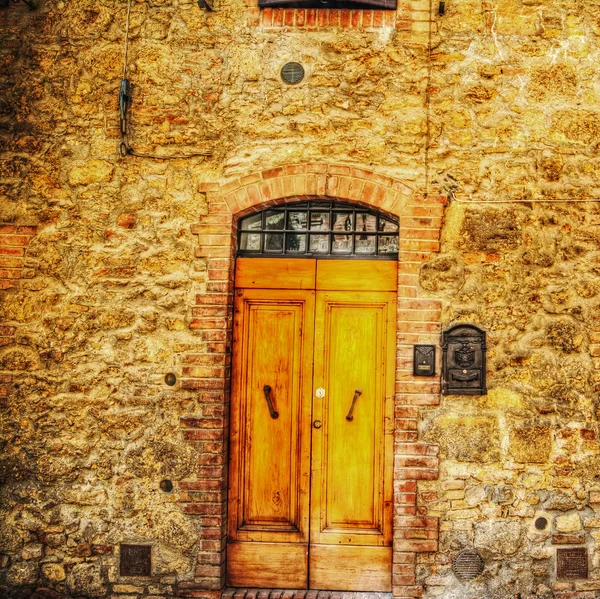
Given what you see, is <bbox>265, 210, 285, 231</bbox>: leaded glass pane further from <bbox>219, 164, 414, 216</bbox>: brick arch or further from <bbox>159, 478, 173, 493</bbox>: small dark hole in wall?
<bbox>159, 478, 173, 493</bbox>: small dark hole in wall

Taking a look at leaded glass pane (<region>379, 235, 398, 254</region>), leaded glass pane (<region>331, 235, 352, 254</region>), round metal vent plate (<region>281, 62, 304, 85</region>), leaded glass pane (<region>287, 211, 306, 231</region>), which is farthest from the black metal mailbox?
round metal vent plate (<region>281, 62, 304, 85</region>)

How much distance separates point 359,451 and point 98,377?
2.03 meters

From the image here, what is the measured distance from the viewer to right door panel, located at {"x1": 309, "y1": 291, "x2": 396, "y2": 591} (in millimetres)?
3959

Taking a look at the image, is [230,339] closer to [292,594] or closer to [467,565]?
[292,594]

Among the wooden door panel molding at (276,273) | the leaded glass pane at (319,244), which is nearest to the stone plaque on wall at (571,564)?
the wooden door panel molding at (276,273)

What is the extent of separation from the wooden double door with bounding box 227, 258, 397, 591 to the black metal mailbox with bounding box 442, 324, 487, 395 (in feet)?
1.31

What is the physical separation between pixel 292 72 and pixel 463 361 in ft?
8.28

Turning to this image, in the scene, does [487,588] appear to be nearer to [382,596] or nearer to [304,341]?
[382,596]

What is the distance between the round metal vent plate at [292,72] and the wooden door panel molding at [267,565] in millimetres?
3497

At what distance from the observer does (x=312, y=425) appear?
4027 millimetres

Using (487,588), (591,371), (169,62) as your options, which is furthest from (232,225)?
(487,588)

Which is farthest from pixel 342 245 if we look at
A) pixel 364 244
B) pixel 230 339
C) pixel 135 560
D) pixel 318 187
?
pixel 135 560

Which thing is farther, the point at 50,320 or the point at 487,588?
the point at 50,320

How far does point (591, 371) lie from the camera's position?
392 centimetres
